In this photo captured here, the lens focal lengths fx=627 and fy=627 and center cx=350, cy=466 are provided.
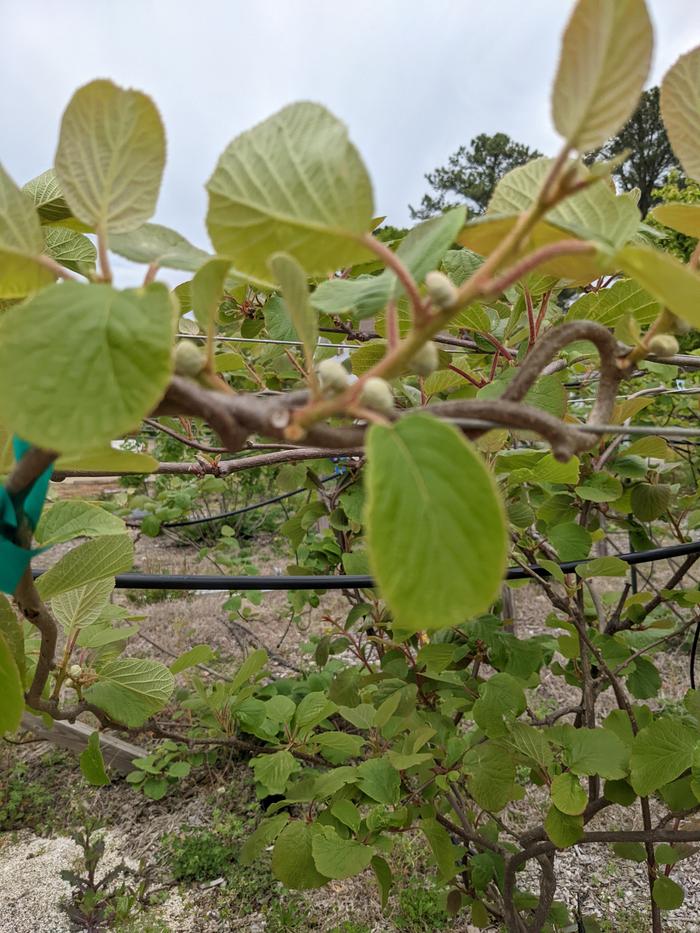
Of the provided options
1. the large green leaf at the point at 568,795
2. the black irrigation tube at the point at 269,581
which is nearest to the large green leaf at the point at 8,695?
the black irrigation tube at the point at 269,581

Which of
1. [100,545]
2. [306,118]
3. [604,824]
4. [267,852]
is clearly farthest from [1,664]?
[604,824]

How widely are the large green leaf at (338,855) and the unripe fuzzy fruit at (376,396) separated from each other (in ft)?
2.39

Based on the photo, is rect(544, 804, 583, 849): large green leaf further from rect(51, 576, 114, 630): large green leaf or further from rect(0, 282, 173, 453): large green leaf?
rect(0, 282, 173, 453): large green leaf

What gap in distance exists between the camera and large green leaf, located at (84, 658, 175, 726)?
2.02 ft

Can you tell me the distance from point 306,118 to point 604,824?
1.96 m

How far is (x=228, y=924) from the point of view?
1.47 m

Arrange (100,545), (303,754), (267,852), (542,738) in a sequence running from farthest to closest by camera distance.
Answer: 1. (267,852)
2. (303,754)
3. (542,738)
4. (100,545)

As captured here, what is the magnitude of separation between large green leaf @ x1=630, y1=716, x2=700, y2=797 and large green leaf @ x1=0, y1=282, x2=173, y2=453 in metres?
0.70

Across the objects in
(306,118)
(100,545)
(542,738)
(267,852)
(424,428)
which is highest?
(306,118)

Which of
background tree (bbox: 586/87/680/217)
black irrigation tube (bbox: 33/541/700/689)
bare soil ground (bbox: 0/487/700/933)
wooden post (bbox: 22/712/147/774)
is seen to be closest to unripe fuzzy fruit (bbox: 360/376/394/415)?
black irrigation tube (bbox: 33/541/700/689)

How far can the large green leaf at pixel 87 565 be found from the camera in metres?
0.46

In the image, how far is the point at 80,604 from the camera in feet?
2.01

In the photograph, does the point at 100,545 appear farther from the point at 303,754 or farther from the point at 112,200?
the point at 303,754

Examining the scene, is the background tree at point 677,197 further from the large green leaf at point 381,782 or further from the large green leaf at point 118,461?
the large green leaf at point 118,461
